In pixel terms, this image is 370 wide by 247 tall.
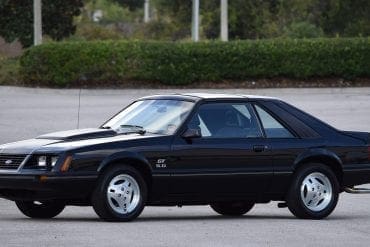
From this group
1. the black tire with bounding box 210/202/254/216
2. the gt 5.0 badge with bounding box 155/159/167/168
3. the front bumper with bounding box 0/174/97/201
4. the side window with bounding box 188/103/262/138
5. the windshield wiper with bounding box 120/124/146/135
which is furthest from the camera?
the black tire with bounding box 210/202/254/216

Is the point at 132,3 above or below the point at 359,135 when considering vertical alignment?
above

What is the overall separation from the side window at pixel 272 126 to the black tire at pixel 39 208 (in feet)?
8.50

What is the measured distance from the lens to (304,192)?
1323cm

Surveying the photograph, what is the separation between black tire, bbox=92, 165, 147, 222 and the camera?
39.4 ft

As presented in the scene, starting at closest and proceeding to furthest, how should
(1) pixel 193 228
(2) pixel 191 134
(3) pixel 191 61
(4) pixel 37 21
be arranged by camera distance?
(1) pixel 193 228 → (2) pixel 191 134 → (3) pixel 191 61 → (4) pixel 37 21

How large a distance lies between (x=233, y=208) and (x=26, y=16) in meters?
28.0

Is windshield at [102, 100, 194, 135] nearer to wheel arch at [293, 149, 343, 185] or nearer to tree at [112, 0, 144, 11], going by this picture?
wheel arch at [293, 149, 343, 185]

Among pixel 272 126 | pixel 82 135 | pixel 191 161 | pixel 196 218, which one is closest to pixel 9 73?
pixel 196 218

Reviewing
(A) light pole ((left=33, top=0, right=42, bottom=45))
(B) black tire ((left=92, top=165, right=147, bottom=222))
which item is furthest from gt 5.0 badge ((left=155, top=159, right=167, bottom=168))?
(A) light pole ((left=33, top=0, right=42, bottom=45))

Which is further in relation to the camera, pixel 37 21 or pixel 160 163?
pixel 37 21

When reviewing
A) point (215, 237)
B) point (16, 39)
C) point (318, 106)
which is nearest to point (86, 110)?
point (318, 106)

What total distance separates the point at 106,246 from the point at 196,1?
1324 inches

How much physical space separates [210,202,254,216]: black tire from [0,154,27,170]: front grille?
2.87 metres

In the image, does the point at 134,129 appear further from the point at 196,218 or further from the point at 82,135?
the point at 196,218
